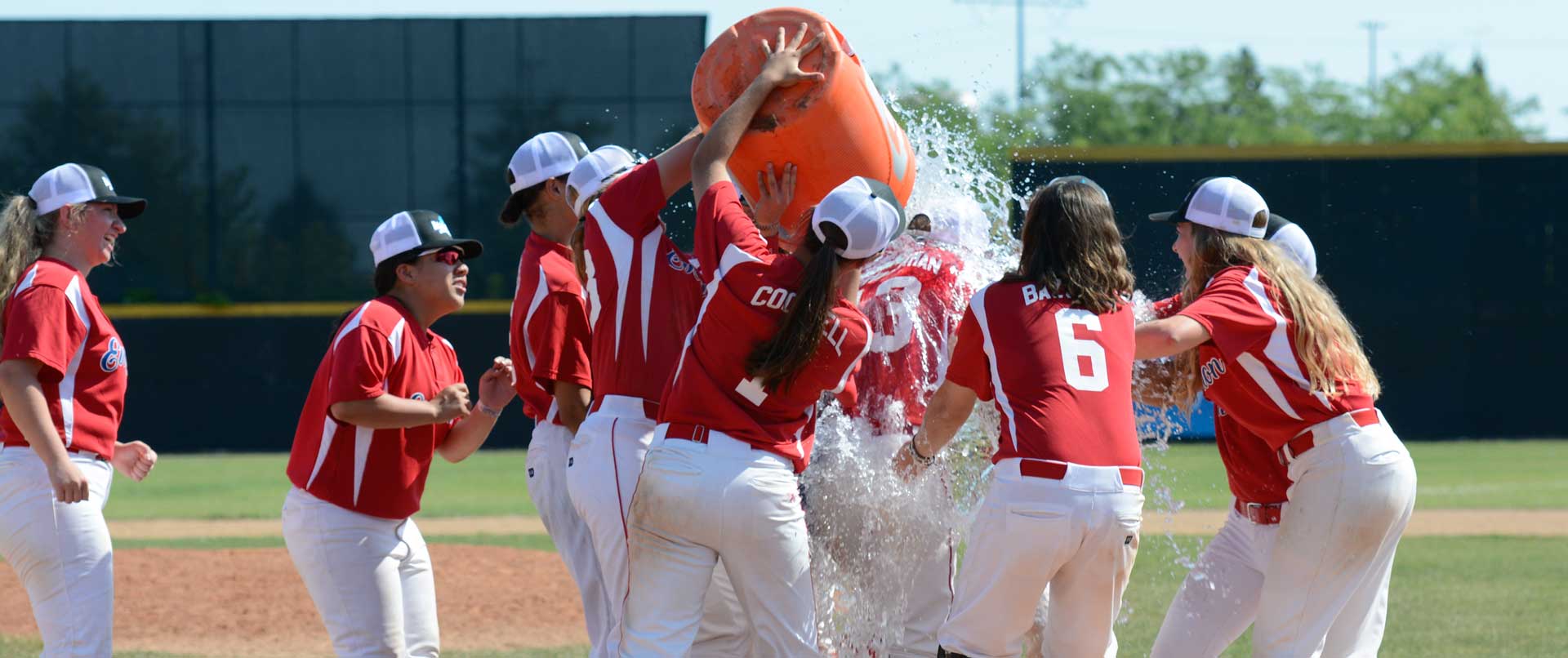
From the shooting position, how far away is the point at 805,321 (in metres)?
4.04

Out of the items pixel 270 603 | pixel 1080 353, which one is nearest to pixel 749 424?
pixel 1080 353

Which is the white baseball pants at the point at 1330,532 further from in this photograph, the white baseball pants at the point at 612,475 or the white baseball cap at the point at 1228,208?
the white baseball pants at the point at 612,475

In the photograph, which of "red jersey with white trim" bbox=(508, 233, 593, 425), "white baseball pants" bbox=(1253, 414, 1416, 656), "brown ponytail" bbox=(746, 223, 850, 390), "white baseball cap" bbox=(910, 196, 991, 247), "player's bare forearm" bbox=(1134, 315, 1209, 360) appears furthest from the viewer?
"white baseball cap" bbox=(910, 196, 991, 247)

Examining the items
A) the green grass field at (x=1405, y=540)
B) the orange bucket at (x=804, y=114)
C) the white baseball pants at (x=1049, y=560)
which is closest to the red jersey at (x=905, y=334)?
the orange bucket at (x=804, y=114)

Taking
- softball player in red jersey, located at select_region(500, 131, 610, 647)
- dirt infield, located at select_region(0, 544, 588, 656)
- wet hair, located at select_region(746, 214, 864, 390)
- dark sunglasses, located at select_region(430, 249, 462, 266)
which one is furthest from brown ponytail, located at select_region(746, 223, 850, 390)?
dirt infield, located at select_region(0, 544, 588, 656)

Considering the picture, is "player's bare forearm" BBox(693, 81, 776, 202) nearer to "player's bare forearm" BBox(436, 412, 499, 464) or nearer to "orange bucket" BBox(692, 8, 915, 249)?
"orange bucket" BBox(692, 8, 915, 249)

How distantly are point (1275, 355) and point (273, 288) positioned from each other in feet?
75.5

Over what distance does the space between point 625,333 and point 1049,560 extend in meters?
1.40

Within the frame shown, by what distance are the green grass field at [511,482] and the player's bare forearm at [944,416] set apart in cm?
767

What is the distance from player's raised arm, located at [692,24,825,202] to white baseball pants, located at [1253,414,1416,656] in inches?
76.5

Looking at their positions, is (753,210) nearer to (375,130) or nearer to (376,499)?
(376,499)

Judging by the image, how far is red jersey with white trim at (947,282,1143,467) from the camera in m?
4.22

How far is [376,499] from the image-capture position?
15.6 ft

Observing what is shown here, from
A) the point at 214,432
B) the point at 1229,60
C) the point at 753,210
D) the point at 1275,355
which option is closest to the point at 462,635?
the point at 753,210
